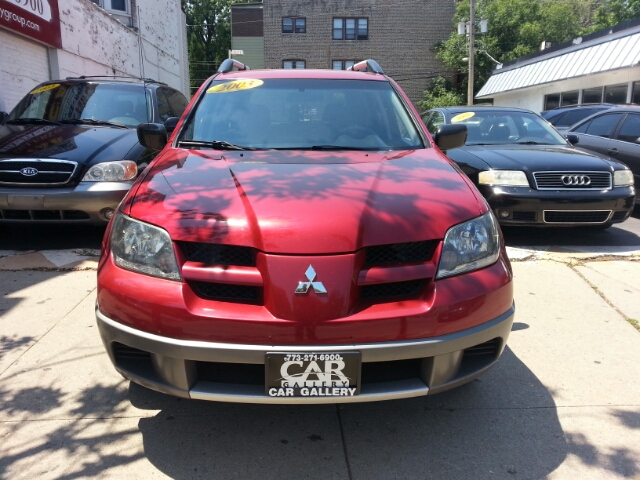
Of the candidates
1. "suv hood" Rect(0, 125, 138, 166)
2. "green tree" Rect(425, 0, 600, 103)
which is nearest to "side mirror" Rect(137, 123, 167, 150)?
"suv hood" Rect(0, 125, 138, 166)

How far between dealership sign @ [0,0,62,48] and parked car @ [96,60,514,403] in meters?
9.01

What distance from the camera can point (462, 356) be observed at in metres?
2.16

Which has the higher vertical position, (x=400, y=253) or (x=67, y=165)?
(x=67, y=165)

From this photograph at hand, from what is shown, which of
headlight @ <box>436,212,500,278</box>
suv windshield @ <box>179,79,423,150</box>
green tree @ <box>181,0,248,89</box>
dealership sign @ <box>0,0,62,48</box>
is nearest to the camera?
headlight @ <box>436,212,500,278</box>

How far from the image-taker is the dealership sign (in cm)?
928

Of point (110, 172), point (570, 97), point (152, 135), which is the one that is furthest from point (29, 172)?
point (570, 97)

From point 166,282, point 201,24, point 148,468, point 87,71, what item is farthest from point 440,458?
point 201,24

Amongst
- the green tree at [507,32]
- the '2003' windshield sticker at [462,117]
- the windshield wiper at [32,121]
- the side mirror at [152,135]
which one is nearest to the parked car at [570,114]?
the '2003' windshield sticker at [462,117]

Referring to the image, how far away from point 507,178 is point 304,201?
3.93m

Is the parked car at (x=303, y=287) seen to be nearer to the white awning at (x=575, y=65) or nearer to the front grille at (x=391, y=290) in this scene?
the front grille at (x=391, y=290)

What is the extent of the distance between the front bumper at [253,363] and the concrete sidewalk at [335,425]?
1.25 feet

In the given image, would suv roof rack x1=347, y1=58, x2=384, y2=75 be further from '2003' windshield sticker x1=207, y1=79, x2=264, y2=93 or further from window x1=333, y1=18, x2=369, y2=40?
window x1=333, y1=18, x2=369, y2=40

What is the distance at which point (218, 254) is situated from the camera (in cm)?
211

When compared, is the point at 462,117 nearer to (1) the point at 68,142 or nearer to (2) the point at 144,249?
(1) the point at 68,142
